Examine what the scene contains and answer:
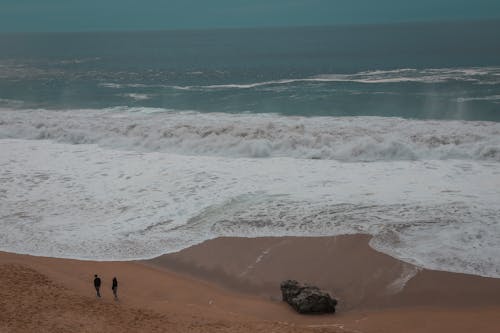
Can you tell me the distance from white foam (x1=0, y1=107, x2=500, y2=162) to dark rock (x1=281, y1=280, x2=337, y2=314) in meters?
12.6

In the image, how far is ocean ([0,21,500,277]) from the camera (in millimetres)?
16364

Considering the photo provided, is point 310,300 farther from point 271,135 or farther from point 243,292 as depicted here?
point 271,135

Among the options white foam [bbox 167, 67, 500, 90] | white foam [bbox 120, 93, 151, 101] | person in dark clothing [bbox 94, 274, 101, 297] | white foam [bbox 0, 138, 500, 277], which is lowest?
person in dark clothing [bbox 94, 274, 101, 297]

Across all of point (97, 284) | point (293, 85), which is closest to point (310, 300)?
point (97, 284)

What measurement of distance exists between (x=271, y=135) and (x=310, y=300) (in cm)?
1622

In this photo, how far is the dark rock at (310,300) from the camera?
40.0 feet

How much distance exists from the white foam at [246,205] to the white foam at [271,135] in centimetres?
115

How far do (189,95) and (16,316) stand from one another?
33.1m

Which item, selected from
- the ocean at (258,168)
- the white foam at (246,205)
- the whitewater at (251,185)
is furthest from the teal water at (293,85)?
the white foam at (246,205)

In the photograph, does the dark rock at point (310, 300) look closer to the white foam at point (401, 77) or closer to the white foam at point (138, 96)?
the white foam at point (138, 96)

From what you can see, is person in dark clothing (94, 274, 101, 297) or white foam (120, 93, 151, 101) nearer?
person in dark clothing (94, 274, 101, 297)

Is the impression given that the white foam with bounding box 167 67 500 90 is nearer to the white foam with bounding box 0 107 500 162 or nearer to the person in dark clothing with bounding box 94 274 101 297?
the white foam with bounding box 0 107 500 162

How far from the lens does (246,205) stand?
18719 millimetres

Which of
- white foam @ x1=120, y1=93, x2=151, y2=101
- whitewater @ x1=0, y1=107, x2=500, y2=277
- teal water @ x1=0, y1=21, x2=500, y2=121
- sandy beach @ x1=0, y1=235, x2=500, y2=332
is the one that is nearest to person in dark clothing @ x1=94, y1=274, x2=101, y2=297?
sandy beach @ x1=0, y1=235, x2=500, y2=332
